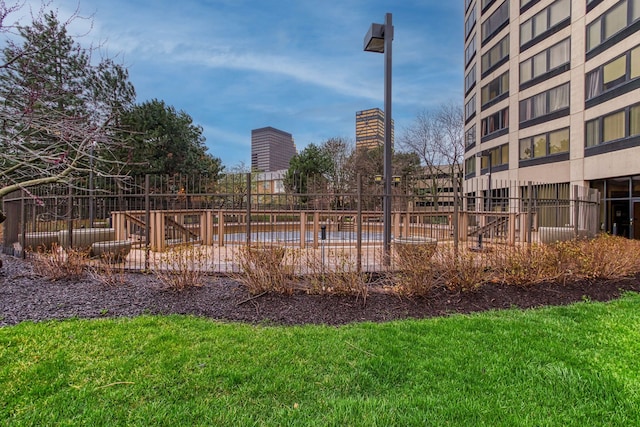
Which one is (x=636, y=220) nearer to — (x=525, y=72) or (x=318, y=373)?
(x=525, y=72)

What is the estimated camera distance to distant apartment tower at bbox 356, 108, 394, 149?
39812mm

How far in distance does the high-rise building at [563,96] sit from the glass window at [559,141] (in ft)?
0.20

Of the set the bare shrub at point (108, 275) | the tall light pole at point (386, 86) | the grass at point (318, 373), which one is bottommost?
the grass at point (318, 373)

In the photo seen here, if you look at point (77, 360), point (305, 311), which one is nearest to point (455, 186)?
point (305, 311)

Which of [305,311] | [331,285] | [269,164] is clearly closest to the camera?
[305,311]

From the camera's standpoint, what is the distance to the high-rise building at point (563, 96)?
52.0 feet

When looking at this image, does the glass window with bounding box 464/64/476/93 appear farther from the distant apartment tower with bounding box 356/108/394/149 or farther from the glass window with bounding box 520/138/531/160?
the glass window with bounding box 520/138/531/160

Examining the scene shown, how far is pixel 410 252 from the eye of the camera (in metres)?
5.61

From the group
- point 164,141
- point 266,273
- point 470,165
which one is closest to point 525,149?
point 470,165

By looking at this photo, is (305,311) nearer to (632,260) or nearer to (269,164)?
(632,260)

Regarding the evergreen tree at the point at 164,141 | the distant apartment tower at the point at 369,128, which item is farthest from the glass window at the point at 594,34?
the evergreen tree at the point at 164,141

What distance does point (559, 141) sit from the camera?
20.5 m

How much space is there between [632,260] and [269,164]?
45.3 meters

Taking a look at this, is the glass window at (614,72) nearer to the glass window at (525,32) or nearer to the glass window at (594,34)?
the glass window at (594,34)
